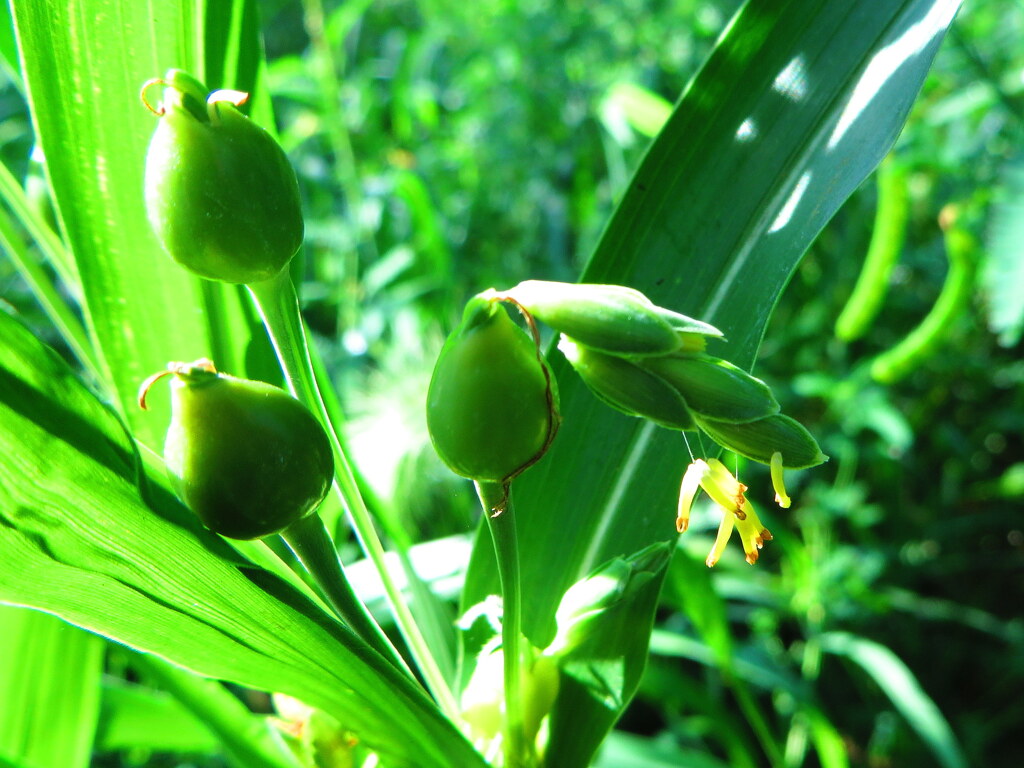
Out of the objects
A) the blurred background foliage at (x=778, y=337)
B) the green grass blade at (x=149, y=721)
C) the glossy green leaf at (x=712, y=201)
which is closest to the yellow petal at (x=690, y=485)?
the glossy green leaf at (x=712, y=201)

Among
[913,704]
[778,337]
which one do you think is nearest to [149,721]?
[913,704]

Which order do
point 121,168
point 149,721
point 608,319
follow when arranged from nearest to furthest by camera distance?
point 608,319, point 121,168, point 149,721

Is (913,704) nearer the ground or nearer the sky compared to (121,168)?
nearer the ground

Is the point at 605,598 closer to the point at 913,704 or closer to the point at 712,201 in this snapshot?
the point at 712,201

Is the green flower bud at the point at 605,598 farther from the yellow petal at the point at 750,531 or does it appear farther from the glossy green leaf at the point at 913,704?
the glossy green leaf at the point at 913,704

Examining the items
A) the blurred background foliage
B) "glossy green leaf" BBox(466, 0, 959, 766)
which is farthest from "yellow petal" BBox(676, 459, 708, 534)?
the blurred background foliage

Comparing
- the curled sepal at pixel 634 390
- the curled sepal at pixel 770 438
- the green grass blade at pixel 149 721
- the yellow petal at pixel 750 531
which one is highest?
the curled sepal at pixel 634 390

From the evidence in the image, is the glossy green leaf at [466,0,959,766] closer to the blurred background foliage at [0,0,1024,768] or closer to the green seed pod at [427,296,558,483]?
the green seed pod at [427,296,558,483]
